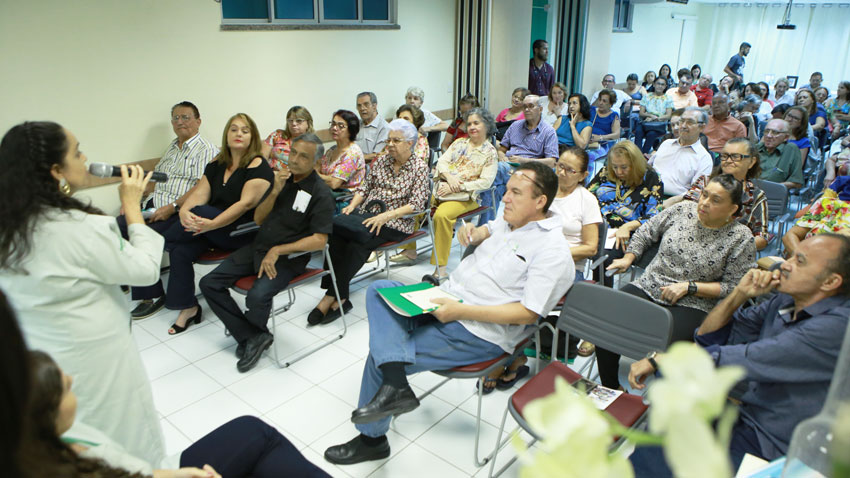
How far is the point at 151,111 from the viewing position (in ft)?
14.3

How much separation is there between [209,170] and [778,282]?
135 inches

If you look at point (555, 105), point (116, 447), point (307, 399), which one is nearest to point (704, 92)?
point (555, 105)

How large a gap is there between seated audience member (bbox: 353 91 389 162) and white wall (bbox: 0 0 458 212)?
47cm

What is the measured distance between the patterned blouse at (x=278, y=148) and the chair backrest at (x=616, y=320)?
11.0 feet

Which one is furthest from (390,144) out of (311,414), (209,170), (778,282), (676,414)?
(676,414)

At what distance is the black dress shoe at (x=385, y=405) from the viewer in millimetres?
2203

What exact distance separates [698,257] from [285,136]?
372 centimetres

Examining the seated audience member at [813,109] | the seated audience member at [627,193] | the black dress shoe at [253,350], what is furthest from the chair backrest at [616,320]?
the seated audience member at [813,109]

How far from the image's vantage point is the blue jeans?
2303mm

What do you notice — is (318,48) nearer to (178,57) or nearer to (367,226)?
(178,57)

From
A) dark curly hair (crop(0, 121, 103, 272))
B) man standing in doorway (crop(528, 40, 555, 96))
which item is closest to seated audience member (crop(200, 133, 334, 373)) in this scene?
dark curly hair (crop(0, 121, 103, 272))

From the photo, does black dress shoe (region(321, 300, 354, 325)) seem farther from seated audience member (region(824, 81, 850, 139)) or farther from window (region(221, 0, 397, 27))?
seated audience member (region(824, 81, 850, 139))

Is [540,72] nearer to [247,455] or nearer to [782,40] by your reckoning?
[247,455]

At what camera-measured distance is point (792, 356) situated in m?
1.76
